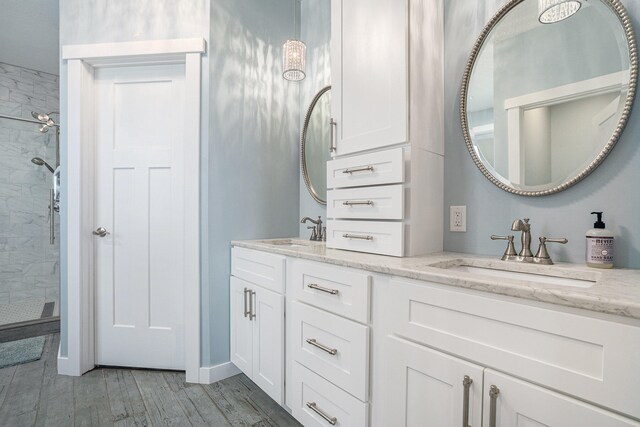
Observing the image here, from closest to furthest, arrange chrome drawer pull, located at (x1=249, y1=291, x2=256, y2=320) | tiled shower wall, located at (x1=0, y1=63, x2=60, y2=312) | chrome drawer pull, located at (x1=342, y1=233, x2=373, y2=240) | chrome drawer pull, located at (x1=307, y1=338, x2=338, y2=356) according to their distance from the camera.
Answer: chrome drawer pull, located at (x1=307, y1=338, x2=338, y2=356)
chrome drawer pull, located at (x1=342, y1=233, x2=373, y2=240)
chrome drawer pull, located at (x1=249, y1=291, x2=256, y2=320)
tiled shower wall, located at (x1=0, y1=63, x2=60, y2=312)

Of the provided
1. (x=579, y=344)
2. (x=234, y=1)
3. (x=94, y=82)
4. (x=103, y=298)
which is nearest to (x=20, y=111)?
(x=94, y=82)

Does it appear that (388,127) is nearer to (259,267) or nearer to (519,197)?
(519,197)

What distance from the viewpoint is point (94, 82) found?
2.16 m

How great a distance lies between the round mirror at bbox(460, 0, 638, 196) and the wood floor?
1588 millimetres

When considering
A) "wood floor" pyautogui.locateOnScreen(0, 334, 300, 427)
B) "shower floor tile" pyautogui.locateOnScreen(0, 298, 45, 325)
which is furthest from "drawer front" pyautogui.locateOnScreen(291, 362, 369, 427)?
"shower floor tile" pyautogui.locateOnScreen(0, 298, 45, 325)

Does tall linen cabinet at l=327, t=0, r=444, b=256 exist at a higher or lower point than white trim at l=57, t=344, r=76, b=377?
higher

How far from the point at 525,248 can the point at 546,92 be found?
0.59 metres

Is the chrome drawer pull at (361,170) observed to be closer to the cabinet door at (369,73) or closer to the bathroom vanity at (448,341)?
the cabinet door at (369,73)

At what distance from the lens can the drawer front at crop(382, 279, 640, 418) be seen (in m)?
0.64

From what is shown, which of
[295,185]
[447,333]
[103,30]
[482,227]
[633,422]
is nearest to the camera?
[633,422]

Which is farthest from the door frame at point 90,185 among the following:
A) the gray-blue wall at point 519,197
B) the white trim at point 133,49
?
the gray-blue wall at point 519,197

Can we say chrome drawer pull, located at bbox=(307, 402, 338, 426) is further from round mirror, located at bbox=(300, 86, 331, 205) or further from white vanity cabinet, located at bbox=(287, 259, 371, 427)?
round mirror, located at bbox=(300, 86, 331, 205)

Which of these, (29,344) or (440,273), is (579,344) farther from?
(29,344)

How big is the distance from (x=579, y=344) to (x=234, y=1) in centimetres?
244
